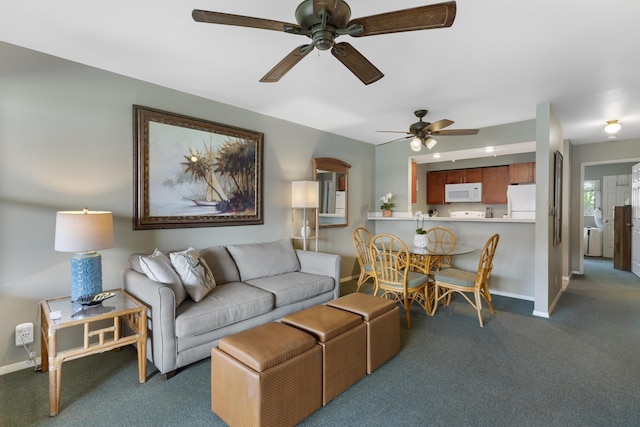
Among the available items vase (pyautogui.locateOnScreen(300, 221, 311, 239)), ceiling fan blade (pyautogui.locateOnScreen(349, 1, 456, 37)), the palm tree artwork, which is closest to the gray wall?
the palm tree artwork

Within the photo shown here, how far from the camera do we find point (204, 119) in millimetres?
3260

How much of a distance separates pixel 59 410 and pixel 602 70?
4626 millimetres

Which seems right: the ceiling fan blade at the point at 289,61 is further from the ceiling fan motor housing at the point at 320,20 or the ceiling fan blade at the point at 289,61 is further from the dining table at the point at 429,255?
the dining table at the point at 429,255

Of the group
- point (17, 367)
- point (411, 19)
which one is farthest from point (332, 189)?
point (17, 367)

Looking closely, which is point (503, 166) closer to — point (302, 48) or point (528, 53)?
point (528, 53)

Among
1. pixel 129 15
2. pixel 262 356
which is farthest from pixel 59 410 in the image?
pixel 129 15

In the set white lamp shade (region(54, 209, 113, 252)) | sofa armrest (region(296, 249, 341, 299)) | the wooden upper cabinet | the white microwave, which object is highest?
the wooden upper cabinet

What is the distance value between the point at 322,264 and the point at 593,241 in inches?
291

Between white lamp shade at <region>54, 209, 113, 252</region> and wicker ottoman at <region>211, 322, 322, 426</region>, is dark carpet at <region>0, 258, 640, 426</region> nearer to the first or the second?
wicker ottoman at <region>211, 322, 322, 426</region>

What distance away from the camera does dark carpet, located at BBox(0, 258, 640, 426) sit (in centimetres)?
177

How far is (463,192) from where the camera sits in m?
6.42

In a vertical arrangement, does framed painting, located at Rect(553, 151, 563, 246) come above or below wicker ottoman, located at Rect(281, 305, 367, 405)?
above

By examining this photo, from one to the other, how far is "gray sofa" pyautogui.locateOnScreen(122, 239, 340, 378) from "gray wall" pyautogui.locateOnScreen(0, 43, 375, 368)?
0.45 meters

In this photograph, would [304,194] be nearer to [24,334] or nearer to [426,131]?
[426,131]
